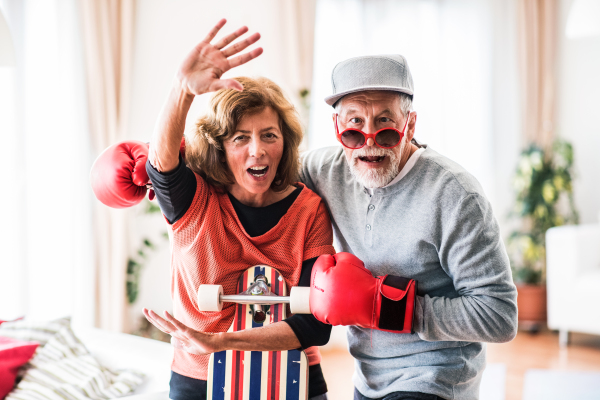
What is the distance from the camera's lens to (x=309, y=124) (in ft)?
13.1

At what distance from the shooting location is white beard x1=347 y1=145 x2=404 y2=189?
1.53 meters

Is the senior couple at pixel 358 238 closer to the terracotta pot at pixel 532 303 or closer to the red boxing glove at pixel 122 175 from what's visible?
the red boxing glove at pixel 122 175

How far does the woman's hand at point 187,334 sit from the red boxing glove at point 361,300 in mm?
280

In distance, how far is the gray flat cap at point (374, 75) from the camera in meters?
1.50

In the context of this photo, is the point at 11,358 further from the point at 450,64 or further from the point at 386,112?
the point at 450,64

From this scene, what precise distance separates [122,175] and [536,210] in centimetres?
370

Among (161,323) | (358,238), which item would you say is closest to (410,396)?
(358,238)

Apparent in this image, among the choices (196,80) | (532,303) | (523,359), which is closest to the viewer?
(196,80)

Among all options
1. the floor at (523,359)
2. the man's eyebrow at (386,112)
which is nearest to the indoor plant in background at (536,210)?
the floor at (523,359)

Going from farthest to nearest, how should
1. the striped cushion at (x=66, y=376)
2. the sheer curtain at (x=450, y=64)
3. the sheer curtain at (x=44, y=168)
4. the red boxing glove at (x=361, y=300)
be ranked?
the sheer curtain at (x=450, y=64) < the sheer curtain at (x=44, y=168) < the striped cushion at (x=66, y=376) < the red boxing glove at (x=361, y=300)

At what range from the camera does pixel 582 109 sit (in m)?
4.98

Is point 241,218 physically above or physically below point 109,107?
below

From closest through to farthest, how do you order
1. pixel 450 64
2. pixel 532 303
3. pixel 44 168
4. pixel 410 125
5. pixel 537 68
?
pixel 410 125
pixel 44 168
pixel 532 303
pixel 450 64
pixel 537 68

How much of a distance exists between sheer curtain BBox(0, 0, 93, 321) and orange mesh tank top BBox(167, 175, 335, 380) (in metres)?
1.89
